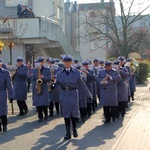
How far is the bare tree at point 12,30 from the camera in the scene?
90.1 feet

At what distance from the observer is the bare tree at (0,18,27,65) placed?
27.5 metres

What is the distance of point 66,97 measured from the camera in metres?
9.02

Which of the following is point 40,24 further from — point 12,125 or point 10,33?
point 12,125

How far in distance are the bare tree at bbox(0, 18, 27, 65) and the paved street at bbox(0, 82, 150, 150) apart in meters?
15.5

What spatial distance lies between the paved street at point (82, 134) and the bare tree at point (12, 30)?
15.5 meters

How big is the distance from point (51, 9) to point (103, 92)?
1127 inches

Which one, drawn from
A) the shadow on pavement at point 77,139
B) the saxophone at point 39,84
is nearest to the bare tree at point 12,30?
the saxophone at point 39,84

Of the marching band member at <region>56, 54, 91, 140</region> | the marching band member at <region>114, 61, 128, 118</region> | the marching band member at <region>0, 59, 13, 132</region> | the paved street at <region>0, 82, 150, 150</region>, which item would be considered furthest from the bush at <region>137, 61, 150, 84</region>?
the marching band member at <region>56, 54, 91, 140</region>

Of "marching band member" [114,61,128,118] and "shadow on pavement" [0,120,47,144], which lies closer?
"shadow on pavement" [0,120,47,144]

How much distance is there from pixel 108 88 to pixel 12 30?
18.2 meters

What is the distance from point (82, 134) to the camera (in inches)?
380

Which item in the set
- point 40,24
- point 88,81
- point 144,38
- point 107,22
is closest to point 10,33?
point 40,24

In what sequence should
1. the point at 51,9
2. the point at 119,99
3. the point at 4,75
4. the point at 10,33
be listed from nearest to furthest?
1. the point at 4,75
2. the point at 119,99
3. the point at 10,33
4. the point at 51,9

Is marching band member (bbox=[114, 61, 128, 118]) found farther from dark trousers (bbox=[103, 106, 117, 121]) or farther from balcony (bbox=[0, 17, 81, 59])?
balcony (bbox=[0, 17, 81, 59])
